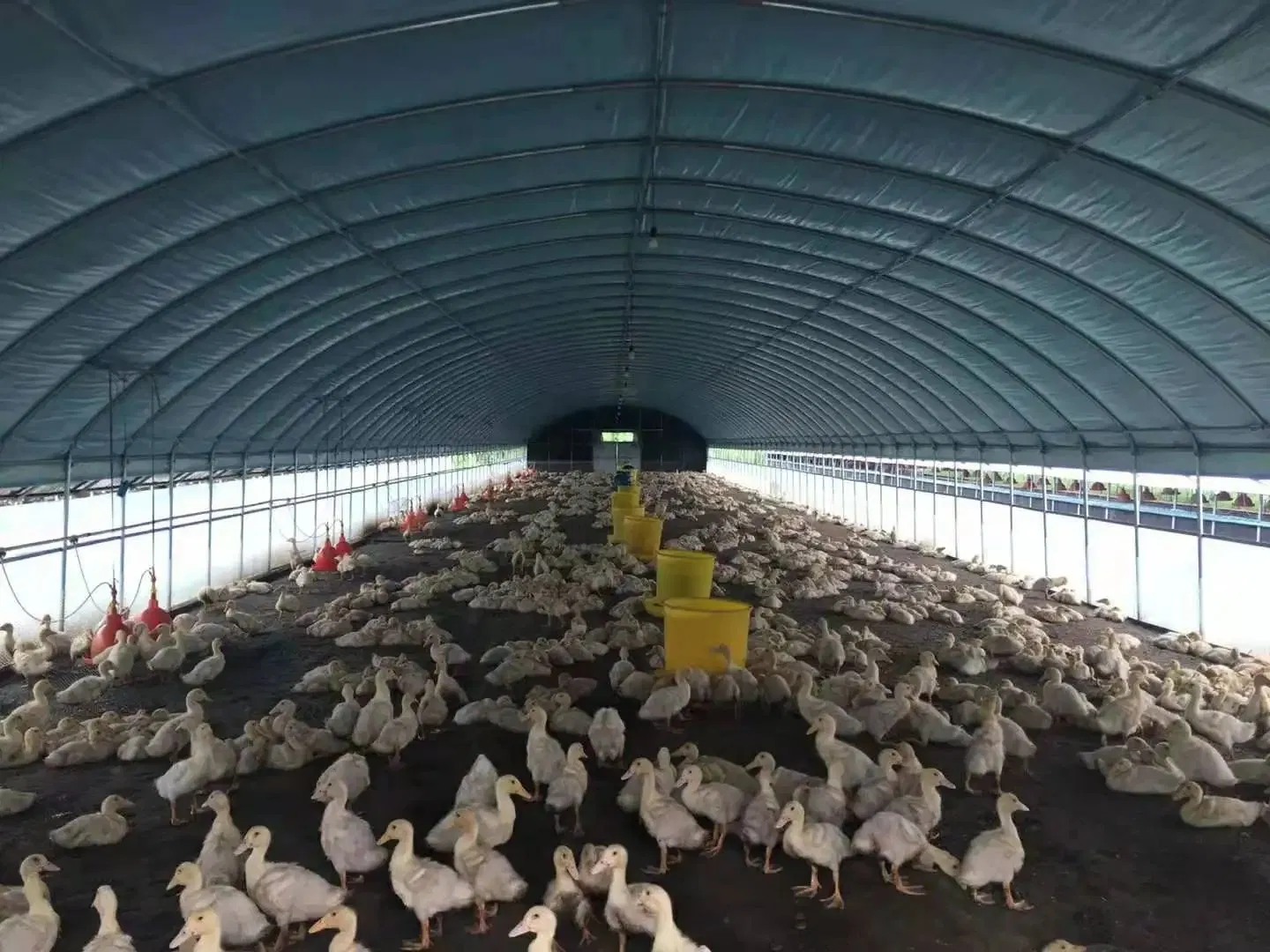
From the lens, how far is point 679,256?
16953mm

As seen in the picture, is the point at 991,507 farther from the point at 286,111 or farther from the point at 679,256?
the point at 286,111

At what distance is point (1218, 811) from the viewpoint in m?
7.44

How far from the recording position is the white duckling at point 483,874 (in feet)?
19.5

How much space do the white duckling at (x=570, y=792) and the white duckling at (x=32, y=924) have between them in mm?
3532

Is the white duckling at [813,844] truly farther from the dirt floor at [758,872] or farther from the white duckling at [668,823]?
the white duckling at [668,823]

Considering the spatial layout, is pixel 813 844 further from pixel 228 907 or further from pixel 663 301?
pixel 663 301

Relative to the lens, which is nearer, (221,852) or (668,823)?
(221,852)

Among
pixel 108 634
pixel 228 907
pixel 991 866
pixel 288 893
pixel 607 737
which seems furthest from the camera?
pixel 108 634

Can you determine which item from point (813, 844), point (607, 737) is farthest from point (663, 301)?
point (813, 844)

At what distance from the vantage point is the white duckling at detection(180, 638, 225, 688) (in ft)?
38.4

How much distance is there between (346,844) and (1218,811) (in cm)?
723

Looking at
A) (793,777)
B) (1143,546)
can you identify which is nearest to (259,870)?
(793,777)

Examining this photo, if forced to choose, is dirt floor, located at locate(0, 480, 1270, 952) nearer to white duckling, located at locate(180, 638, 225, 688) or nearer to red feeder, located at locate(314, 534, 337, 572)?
white duckling, located at locate(180, 638, 225, 688)

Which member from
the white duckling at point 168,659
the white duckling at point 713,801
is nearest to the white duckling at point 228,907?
the white duckling at point 713,801
